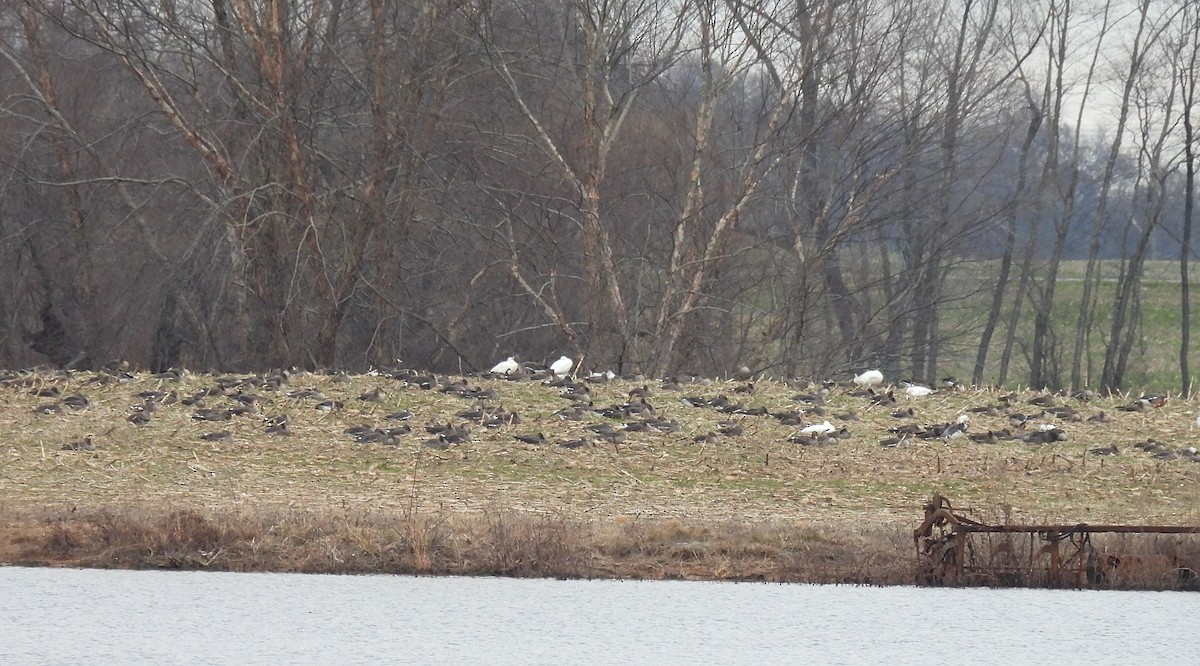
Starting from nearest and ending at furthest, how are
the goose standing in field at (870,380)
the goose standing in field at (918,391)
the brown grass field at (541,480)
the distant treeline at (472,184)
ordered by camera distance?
the brown grass field at (541,480) < the goose standing in field at (918,391) < the goose standing in field at (870,380) < the distant treeline at (472,184)

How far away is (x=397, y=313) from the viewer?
22.1 m

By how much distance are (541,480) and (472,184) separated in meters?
11.6

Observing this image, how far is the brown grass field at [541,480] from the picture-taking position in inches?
302

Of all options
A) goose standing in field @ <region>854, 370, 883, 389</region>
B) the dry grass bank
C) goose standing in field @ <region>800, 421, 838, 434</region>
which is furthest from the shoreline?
goose standing in field @ <region>854, 370, 883, 389</region>

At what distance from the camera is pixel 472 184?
21.5 metres

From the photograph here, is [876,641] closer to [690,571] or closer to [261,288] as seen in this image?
[690,571]

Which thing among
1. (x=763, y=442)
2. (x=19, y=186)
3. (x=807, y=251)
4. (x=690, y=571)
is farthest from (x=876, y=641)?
(x=19, y=186)

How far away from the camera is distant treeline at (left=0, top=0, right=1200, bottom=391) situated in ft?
66.9

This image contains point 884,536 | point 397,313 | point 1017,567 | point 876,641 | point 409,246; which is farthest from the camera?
point 409,246

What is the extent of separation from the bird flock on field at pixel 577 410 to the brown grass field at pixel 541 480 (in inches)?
2.1

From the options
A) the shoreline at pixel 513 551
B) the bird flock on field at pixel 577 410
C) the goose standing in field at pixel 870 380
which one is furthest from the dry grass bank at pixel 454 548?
the goose standing in field at pixel 870 380

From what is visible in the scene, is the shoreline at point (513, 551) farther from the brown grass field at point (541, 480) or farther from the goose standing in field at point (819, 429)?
the goose standing in field at point (819, 429)

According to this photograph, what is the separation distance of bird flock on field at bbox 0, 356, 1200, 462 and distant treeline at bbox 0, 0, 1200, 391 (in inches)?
216

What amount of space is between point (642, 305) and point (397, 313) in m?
4.09
